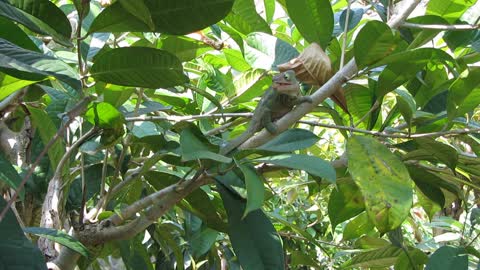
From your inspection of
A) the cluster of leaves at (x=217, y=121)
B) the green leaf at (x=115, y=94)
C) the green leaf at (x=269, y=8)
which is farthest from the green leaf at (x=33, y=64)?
the green leaf at (x=269, y=8)

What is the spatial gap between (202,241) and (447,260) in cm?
55

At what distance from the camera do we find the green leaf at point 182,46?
101 centimetres

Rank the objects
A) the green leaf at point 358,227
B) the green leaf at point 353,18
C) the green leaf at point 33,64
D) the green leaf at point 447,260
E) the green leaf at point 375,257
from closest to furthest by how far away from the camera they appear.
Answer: the green leaf at point 33,64 < the green leaf at point 447,260 < the green leaf at point 353,18 < the green leaf at point 375,257 < the green leaf at point 358,227

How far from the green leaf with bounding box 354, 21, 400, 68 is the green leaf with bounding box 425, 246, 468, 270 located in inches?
14.2

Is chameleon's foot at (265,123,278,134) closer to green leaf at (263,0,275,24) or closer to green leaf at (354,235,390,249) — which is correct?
green leaf at (263,0,275,24)

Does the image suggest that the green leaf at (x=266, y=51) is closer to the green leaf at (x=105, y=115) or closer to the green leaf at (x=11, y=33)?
the green leaf at (x=105, y=115)

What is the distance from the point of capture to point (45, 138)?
0.91 meters

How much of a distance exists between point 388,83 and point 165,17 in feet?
1.33

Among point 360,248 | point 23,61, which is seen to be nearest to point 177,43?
point 23,61

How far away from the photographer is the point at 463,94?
36.4 inches

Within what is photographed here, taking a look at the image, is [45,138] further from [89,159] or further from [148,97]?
[148,97]

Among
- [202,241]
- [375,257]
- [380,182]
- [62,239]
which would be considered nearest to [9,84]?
[62,239]

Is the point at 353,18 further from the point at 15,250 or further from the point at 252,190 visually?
the point at 15,250

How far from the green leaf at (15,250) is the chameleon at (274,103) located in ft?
0.98
